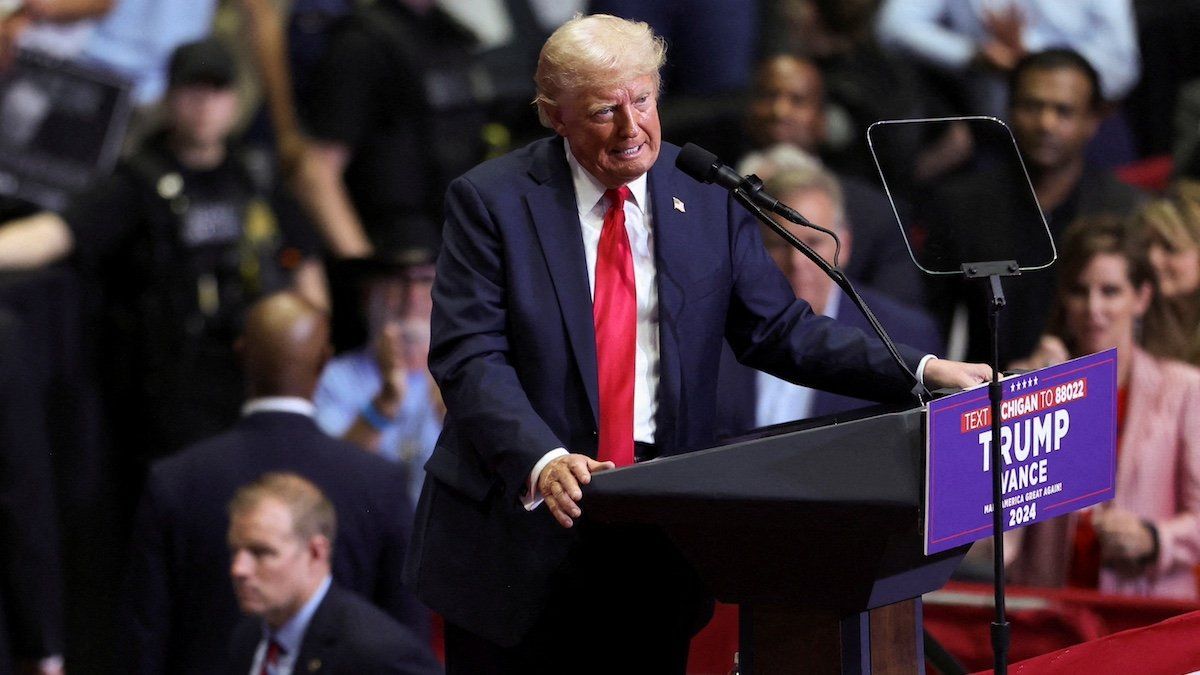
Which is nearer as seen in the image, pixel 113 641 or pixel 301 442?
pixel 301 442

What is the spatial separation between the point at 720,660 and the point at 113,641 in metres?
2.03

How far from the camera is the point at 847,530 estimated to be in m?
2.46

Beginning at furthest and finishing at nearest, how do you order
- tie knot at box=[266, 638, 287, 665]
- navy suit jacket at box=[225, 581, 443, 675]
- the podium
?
1. tie knot at box=[266, 638, 287, 665]
2. navy suit jacket at box=[225, 581, 443, 675]
3. the podium

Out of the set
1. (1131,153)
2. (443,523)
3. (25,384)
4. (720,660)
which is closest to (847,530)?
(443,523)

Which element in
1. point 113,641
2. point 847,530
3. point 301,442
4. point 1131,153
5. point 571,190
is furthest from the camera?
point 1131,153

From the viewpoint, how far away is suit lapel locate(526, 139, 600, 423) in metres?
2.68

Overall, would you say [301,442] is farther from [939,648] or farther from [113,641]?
[939,648]

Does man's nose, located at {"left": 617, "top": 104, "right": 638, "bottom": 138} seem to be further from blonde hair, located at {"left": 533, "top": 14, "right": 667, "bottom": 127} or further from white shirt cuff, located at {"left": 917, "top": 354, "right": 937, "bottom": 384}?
white shirt cuff, located at {"left": 917, "top": 354, "right": 937, "bottom": 384}

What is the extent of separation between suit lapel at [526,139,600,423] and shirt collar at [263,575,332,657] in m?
1.75

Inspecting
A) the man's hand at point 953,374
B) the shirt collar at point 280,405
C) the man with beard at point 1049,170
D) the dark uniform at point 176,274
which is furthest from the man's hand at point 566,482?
the dark uniform at point 176,274

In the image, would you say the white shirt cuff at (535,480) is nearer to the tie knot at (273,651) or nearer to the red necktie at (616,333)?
the red necktie at (616,333)

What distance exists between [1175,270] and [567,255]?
301cm

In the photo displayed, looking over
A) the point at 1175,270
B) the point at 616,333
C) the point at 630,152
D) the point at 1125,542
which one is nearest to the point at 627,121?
the point at 630,152

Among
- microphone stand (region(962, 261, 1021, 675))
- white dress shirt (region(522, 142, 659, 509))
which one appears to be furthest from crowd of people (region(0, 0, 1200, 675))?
microphone stand (region(962, 261, 1021, 675))
